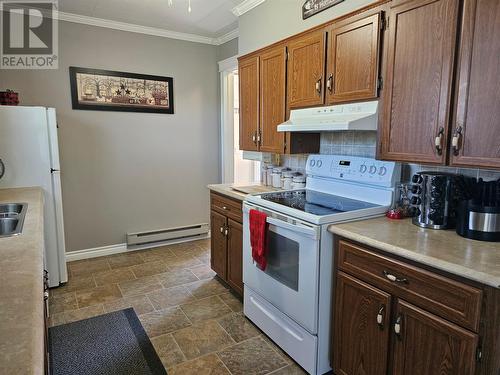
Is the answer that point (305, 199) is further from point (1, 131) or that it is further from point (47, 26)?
point (47, 26)

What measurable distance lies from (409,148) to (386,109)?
26 cm

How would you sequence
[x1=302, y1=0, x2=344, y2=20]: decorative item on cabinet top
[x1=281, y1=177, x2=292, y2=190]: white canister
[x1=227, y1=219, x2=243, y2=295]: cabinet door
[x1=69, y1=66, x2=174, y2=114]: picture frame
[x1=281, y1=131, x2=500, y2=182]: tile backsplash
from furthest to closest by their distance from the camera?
[x1=69, y1=66, x2=174, y2=114]: picture frame < [x1=281, y1=177, x2=292, y2=190]: white canister < [x1=227, y1=219, x2=243, y2=295]: cabinet door < [x1=302, y1=0, x2=344, y2=20]: decorative item on cabinet top < [x1=281, y1=131, x2=500, y2=182]: tile backsplash

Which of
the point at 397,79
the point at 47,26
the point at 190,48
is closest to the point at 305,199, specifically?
the point at 397,79

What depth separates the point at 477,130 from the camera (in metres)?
1.49

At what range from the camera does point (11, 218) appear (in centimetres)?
200

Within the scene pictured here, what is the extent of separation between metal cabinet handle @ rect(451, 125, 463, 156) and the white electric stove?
0.46 meters

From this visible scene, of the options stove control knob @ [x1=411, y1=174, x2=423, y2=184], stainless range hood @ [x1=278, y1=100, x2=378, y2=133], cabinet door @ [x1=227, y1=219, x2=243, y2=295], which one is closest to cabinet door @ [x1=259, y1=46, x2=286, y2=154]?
stainless range hood @ [x1=278, y1=100, x2=378, y2=133]

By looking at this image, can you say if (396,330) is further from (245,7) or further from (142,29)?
(142,29)

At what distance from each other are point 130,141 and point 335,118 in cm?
261

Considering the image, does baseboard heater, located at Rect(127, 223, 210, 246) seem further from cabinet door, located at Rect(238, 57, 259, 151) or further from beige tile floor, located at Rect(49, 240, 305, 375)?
cabinet door, located at Rect(238, 57, 259, 151)

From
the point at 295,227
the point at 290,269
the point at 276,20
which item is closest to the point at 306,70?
the point at 276,20

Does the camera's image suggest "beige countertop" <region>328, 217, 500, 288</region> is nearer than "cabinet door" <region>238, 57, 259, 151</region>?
Yes

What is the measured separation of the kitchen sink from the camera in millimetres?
1714

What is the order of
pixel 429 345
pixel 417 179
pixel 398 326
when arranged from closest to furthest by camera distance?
pixel 429 345 < pixel 398 326 < pixel 417 179
